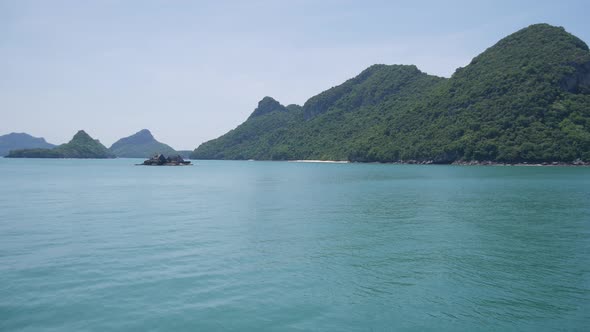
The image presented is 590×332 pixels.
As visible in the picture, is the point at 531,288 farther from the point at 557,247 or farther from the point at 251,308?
the point at 251,308

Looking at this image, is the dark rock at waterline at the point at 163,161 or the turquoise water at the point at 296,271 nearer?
the turquoise water at the point at 296,271

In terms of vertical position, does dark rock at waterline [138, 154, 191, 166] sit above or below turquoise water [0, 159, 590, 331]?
above

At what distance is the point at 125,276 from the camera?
18.1 metres

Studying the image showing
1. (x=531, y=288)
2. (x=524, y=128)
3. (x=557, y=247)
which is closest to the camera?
(x=531, y=288)

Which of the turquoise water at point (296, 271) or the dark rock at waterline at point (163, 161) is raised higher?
the dark rock at waterline at point (163, 161)

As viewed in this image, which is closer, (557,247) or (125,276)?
(125,276)

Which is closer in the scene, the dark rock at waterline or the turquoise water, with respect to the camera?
the turquoise water

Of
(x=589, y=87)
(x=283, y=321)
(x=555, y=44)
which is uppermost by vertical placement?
(x=555, y=44)

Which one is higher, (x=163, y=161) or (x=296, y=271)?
(x=163, y=161)

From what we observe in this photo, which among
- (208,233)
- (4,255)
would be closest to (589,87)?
(208,233)

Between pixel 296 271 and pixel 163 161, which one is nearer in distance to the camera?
pixel 296 271

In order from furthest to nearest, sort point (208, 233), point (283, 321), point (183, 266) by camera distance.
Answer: point (208, 233) → point (183, 266) → point (283, 321)

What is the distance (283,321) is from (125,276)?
9012 mm

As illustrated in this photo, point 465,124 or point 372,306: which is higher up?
point 465,124
